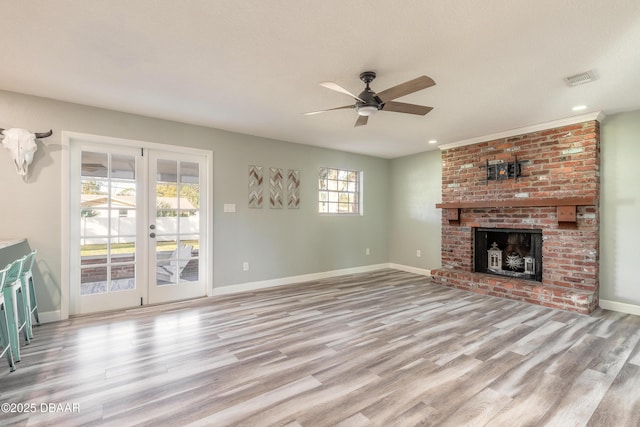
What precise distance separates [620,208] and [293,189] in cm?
450

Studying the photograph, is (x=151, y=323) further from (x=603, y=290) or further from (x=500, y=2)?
(x=603, y=290)

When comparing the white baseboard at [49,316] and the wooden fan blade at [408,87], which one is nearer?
the wooden fan blade at [408,87]

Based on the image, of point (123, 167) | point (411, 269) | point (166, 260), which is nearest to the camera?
point (123, 167)

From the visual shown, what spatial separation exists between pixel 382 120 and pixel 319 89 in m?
1.32

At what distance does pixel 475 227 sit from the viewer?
5.05 metres

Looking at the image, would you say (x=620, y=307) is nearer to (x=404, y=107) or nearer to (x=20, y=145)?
(x=404, y=107)

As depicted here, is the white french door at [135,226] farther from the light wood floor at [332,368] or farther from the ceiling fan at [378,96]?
the ceiling fan at [378,96]

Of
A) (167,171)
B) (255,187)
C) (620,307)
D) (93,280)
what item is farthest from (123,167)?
(620,307)

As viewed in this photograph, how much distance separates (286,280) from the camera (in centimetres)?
518

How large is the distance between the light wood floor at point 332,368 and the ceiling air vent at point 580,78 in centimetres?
246

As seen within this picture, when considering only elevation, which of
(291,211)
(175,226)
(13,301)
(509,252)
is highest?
(291,211)

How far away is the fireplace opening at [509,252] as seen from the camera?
441 cm

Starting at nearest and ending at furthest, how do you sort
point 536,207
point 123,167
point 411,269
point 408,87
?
Answer: point 408,87 → point 123,167 → point 536,207 → point 411,269

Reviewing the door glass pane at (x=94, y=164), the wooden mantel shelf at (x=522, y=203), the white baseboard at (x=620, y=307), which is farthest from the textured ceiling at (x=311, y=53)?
the white baseboard at (x=620, y=307)
